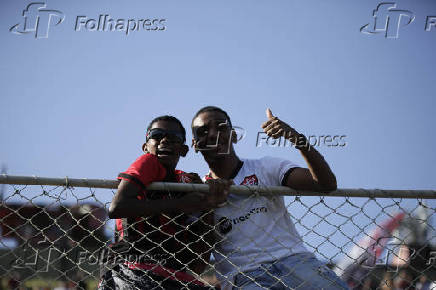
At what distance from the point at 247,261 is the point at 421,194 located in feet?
4.04

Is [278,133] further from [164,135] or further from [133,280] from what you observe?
[133,280]

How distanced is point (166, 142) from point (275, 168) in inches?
31.6

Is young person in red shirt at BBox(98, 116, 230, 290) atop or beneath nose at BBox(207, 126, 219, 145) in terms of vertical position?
beneath

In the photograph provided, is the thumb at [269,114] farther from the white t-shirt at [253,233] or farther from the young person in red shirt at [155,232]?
the young person in red shirt at [155,232]

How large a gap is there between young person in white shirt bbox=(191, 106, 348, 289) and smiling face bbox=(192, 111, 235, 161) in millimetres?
46

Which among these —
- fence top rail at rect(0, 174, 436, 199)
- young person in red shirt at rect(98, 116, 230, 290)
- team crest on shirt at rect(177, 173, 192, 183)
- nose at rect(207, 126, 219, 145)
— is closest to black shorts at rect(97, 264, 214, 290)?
young person in red shirt at rect(98, 116, 230, 290)

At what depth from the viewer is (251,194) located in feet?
8.47

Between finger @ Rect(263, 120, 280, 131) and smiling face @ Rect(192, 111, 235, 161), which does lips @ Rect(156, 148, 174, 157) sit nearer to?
smiling face @ Rect(192, 111, 235, 161)

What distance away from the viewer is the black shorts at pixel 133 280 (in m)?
2.48

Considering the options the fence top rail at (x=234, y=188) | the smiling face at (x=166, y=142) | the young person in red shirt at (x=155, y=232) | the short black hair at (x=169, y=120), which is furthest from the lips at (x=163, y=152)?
the fence top rail at (x=234, y=188)

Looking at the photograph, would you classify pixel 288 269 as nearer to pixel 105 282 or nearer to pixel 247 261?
pixel 247 261

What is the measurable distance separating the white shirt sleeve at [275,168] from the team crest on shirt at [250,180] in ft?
0.23

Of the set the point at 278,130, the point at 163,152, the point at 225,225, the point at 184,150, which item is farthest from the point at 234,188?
the point at 184,150

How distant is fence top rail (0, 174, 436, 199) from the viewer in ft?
7.44
